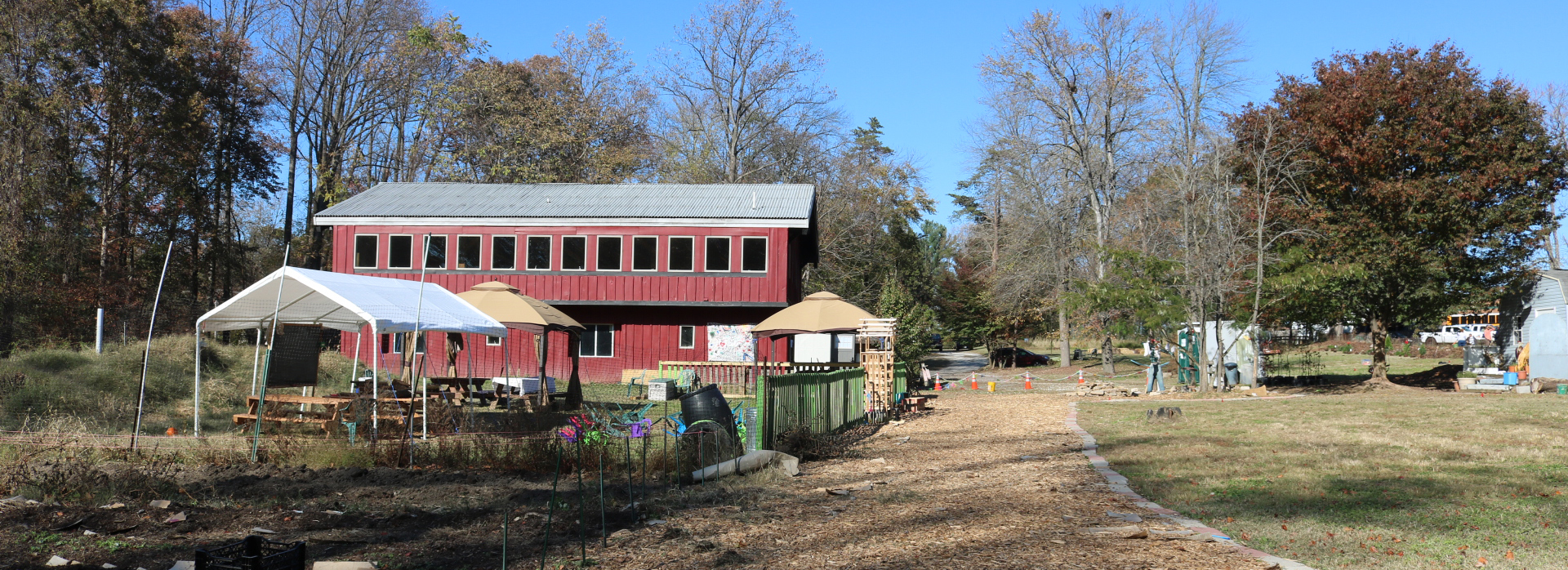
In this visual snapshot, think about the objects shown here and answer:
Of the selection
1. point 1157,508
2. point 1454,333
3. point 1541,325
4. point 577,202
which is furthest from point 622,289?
point 1454,333

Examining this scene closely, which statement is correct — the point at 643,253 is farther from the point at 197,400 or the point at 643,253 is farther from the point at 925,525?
the point at 925,525

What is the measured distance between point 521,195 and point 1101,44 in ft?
68.0

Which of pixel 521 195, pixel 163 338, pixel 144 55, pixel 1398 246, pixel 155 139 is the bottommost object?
pixel 163 338

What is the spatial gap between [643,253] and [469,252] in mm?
5022

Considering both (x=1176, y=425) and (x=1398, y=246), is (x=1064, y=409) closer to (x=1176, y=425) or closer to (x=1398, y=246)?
(x=1176, y=425)

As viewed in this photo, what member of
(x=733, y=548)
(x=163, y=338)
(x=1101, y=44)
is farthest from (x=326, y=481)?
(x=1101, y=44)

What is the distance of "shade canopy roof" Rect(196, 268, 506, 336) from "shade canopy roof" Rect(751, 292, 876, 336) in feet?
21.6

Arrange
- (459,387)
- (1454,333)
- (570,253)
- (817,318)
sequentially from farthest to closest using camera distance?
(1454,333) < (570,253) < (817,318) < (459,387)

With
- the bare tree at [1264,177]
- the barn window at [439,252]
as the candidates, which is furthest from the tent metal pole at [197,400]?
the bare tree at [1264,177]

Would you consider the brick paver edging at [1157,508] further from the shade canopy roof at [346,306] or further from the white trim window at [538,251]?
the white trim window at [538,251]

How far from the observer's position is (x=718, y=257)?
27.9 metres

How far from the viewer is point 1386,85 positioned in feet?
74.8

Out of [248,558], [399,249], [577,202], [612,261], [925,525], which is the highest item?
[577,202]

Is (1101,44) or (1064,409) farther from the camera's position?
(1101,44)
